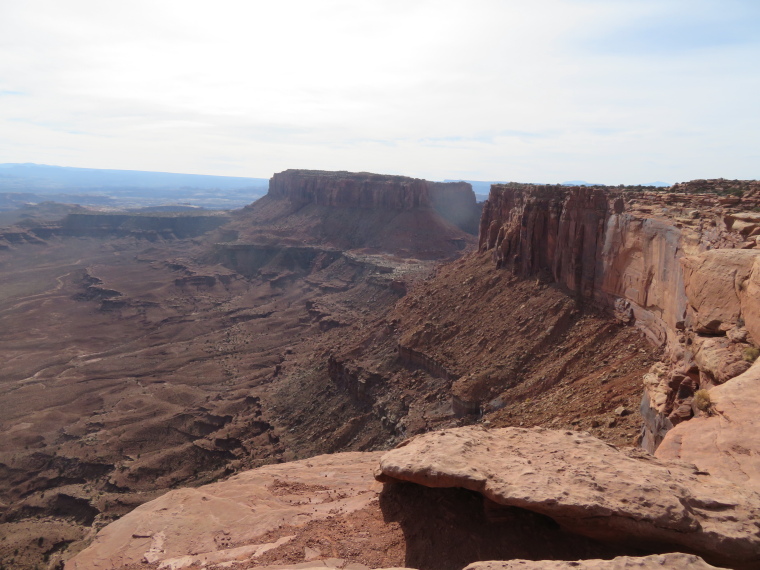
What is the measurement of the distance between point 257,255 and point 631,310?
89550mm

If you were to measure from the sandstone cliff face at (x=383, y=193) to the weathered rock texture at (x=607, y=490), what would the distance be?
320ft

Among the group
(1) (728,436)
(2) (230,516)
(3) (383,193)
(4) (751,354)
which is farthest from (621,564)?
(3) (383,193)

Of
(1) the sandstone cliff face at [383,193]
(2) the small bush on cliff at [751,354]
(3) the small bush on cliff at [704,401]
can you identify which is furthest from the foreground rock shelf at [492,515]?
(1) the sandstone cliff face at [383,193]

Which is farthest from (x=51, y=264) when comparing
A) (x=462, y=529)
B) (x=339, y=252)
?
(x=462, y=529)

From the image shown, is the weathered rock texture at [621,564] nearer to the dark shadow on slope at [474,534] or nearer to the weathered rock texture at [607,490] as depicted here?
the weathered rock texture at [607,490]

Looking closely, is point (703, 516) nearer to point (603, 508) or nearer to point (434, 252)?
point (603, 508)

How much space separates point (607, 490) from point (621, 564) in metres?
1.93

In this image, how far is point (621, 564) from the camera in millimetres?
7797

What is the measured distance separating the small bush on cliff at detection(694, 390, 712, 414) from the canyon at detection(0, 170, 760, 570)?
8 cm

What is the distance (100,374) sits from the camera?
190 ft

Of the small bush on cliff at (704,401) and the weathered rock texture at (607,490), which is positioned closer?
the weathered rock texture at (607,490)

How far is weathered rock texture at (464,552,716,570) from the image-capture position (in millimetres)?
7645

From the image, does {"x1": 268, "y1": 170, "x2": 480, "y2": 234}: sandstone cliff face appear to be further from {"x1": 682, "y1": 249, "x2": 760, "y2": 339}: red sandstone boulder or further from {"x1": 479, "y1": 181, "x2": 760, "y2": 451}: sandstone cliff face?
{"x1": 682, "y1": 249, "x2": 760, "y2": 339}: red sandstone boulder

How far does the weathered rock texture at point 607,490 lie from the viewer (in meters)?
8.67
